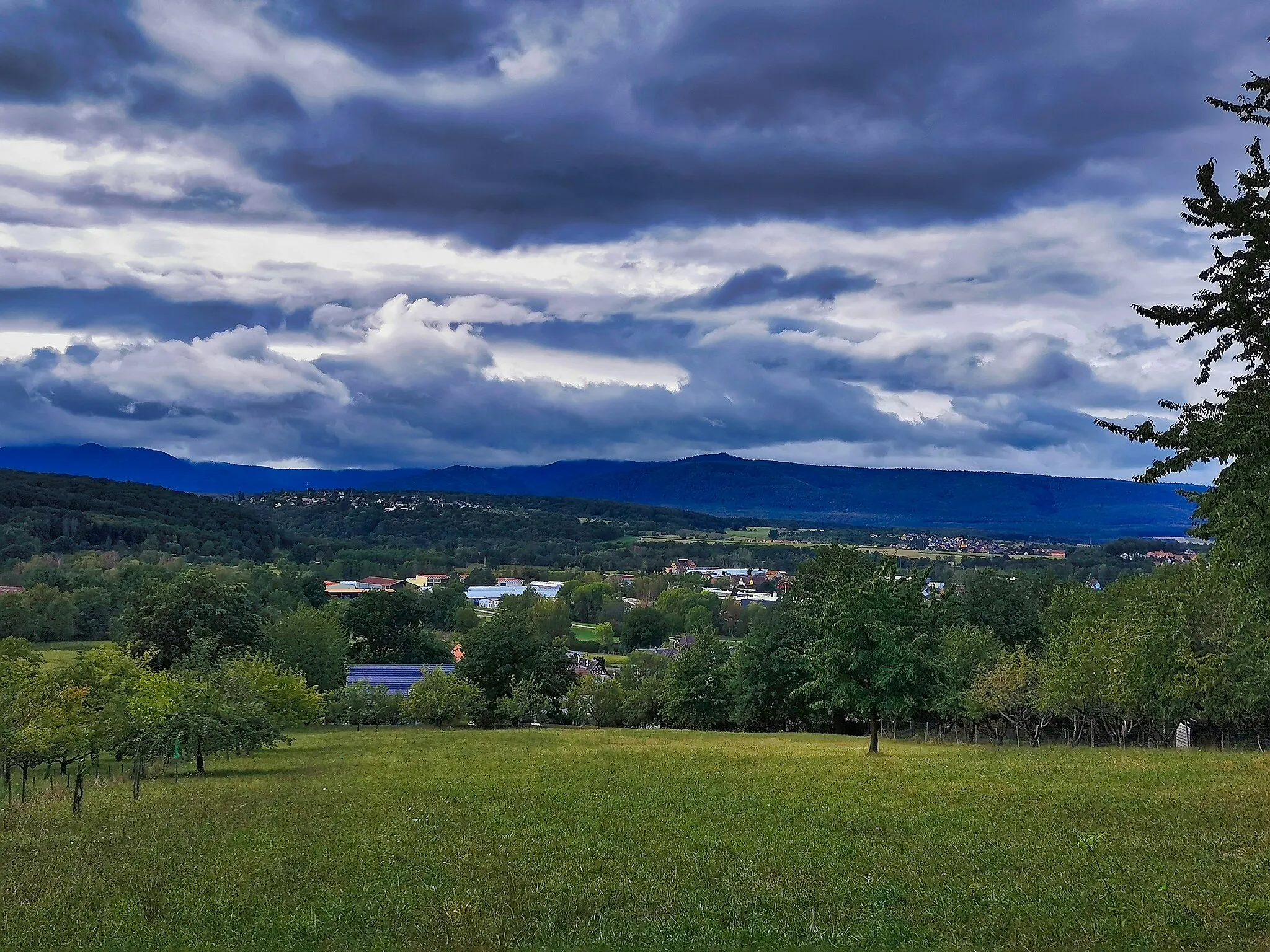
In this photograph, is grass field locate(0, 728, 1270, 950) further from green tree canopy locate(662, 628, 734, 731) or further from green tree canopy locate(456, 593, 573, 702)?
green tree canopy locate(456, 593, 573, 702)

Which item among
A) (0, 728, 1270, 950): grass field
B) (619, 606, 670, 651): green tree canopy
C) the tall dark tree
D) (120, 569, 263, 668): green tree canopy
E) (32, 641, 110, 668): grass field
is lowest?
(619, 606, 670, 651): green tree canopy

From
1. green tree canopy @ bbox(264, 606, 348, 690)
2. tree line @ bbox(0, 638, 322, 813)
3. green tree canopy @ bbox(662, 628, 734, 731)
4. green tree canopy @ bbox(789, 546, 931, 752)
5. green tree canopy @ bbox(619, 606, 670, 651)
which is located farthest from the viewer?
green tree canopy @ bbox(619, 606, 670, 651)

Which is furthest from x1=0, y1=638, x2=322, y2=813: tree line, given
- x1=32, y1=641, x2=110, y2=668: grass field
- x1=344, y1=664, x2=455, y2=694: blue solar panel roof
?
x1=32, y1=641, x2=110, y2=668: grass field

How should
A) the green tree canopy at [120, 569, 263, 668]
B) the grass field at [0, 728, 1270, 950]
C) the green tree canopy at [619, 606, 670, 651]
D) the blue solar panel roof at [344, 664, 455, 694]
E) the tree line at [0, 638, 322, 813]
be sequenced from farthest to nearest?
the green tree canopy at [619, 606, 670, 651] → the blue solar panel roof at [344, 664, 455, 694] → the green tree canopy at [120, 569, 263, 668] → the tree line at [0, 638, 322, 813] → the grass field at [0, 728, 1270, 950]

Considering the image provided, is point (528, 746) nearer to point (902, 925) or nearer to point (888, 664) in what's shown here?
point (888, 664)

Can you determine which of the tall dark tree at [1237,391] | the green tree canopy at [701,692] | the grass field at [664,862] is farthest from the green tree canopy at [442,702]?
→ the tall dark tree at [1237,391]

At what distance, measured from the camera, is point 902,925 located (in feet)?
45.1

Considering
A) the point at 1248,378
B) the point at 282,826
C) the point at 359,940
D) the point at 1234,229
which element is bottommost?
the point at 282,826

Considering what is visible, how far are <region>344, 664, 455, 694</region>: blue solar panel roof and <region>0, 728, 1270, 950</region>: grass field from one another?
5819 cm

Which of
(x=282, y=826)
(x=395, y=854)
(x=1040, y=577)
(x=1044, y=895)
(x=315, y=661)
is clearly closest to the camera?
(x=1044, y=895)

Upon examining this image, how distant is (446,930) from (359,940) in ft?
4.20

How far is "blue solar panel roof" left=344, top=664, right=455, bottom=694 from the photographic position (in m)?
90.4

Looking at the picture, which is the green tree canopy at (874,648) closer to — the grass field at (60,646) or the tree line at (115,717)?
the tree line at (115,717)

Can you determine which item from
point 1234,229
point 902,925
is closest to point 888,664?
point 1234,229
